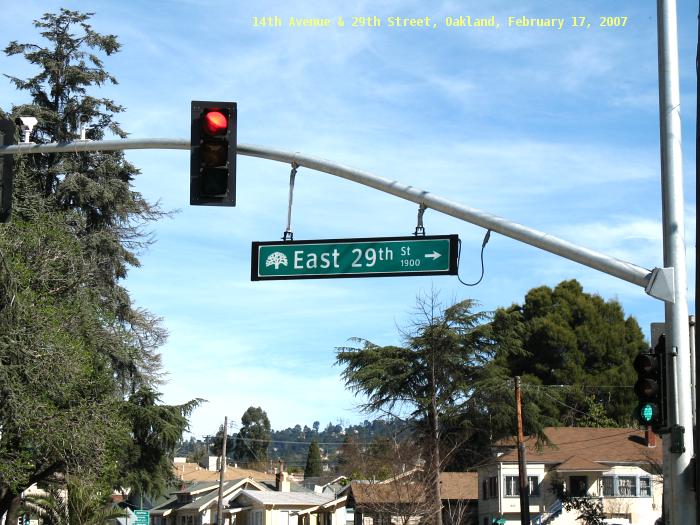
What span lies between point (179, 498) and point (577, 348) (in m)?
35.5

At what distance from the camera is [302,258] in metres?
12.1

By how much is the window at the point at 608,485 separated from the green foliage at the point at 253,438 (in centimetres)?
9536

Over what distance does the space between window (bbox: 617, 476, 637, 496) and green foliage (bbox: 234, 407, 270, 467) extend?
95.8 m

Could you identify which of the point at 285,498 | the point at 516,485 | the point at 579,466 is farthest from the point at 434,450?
the point at 285,498

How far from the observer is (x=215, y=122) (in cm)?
1145

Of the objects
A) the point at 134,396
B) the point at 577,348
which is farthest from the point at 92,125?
the point at 577,348

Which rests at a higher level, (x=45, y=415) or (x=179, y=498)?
(x=45, y=415)

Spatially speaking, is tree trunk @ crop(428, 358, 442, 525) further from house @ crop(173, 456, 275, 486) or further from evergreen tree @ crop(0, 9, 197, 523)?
house @ crop(173, 456, 275, 486)

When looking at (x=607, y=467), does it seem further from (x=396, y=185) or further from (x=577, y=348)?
(x=396, y=185)

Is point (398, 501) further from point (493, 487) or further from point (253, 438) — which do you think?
point (253, 438)

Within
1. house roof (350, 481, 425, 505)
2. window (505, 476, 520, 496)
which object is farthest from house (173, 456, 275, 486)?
house roof (350, 481, 425, 505)

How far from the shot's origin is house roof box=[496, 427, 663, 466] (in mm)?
56625

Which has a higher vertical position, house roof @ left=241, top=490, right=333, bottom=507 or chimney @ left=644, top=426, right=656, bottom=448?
chimney @ left=644, top=426, right=656, bottom=448

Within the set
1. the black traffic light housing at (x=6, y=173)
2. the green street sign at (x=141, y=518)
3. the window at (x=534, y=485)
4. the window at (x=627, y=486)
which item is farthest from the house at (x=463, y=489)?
the black traffic light housing at (x=6, y=173)
